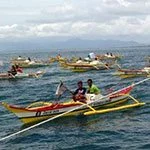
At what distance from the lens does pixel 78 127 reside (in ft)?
72.2

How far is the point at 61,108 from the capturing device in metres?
23.3

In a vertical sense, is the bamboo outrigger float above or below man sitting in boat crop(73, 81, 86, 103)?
below

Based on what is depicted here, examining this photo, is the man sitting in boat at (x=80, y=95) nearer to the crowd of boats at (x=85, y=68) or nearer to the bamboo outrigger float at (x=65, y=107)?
the bamboo outrigger float at (x=65, y=107)

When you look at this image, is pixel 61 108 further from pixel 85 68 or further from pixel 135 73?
pixel 85 68

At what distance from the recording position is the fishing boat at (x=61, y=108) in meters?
22.1

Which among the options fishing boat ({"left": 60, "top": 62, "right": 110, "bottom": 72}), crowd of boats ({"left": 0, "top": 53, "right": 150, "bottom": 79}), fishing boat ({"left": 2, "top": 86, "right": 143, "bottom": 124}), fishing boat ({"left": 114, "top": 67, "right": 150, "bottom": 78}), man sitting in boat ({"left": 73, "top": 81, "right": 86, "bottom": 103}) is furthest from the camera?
fishing boat ({"left": 60, "top": 62, "right": 110, "bottom": 72})

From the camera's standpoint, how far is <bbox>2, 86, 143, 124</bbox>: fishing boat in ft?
72.4

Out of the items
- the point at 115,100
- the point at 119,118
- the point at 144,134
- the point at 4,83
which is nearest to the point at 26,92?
the point at 4,83

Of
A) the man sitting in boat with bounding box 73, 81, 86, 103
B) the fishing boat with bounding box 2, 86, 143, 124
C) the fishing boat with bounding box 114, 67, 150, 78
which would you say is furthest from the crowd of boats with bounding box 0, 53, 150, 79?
the man sitting in boat with bounding box 73, 81, 86, 103

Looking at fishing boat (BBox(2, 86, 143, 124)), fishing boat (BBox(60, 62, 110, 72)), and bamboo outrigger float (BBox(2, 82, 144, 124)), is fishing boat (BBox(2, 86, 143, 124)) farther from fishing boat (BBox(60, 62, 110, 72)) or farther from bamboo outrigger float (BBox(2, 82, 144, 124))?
fishing boat (BBox(60, 62, 110, 72))

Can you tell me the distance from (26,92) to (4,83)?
7.82m

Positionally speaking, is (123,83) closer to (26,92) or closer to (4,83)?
(26,92)

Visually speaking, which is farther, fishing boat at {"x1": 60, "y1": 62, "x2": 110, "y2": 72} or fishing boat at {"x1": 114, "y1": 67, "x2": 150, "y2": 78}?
fishing boat at {"x1": 60, "y1": 62, "x2": 110, "y2": 72}

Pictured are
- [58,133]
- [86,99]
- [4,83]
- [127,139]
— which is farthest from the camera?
[4,83]
